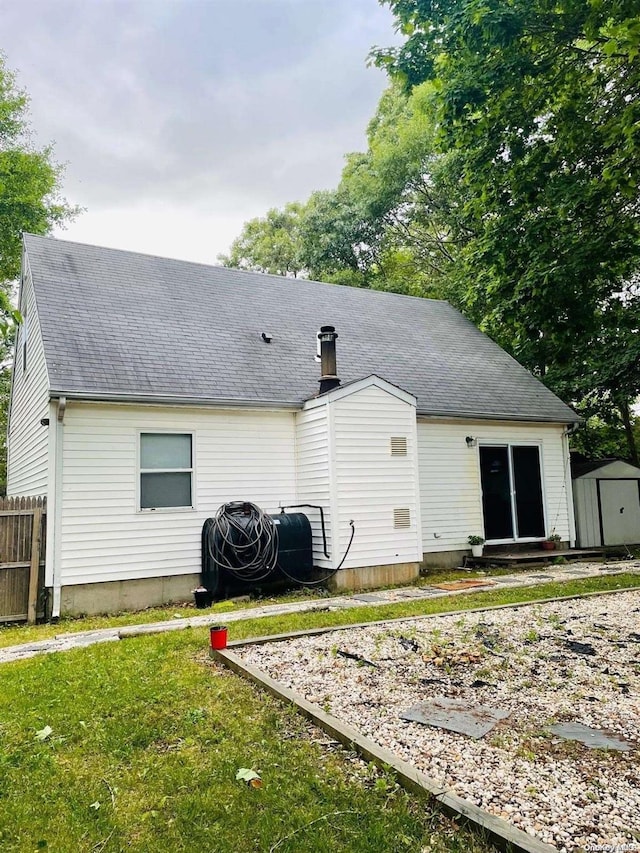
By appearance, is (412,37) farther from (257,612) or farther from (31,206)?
(31,206)

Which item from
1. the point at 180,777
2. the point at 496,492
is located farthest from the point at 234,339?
the point at 180,777

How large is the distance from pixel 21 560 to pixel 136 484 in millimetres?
1684

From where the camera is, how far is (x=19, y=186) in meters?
18.9

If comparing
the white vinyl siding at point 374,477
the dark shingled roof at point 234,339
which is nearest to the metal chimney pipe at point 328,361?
the dark shingled roof at point 234,339

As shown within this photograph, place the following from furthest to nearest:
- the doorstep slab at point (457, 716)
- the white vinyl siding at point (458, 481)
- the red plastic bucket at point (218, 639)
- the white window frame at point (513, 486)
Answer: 1. the white window frame at point (513, 486)
2. the white vinyl siding at point (458, 481)
3. the red plastic bucket at point (218, 639)
4. the doorstep slab at point (457, 716)

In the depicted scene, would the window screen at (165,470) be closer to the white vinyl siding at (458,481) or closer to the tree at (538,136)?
the white vinyl siding at (458,481)

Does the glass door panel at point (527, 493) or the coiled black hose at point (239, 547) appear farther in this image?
the glass door panel at point (527, 493)

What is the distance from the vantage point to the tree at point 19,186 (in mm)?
18842

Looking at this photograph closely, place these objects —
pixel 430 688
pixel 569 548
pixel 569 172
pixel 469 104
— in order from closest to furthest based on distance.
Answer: pixel 430 688, pixel 469 104, pixel 569 172, pixel 569 548

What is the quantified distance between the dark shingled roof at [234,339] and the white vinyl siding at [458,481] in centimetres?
40

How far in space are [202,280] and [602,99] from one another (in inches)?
299

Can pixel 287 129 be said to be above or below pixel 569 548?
above

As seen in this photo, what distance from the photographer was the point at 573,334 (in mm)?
8406

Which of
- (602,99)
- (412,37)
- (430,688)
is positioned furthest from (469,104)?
(430,688)
